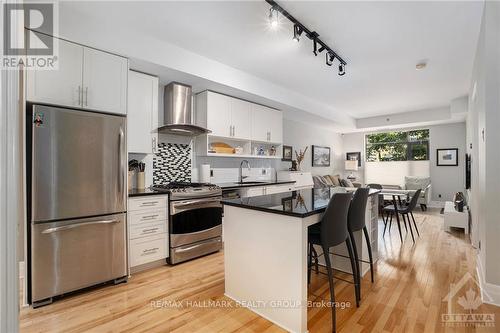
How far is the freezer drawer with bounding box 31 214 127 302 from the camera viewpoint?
2111 millimetres

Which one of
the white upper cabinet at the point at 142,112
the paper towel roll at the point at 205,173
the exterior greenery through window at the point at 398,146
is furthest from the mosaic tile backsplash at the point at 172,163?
the exterior greenery through window at the point at 398,146

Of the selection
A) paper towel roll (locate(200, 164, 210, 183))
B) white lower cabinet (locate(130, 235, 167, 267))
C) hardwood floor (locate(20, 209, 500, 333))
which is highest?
paper towel roll (locate(200, 164, 210, 183))

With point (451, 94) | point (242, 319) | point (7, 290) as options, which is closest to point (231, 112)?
point (242, 319)

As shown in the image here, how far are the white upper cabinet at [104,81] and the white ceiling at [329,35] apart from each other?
15.6 inches

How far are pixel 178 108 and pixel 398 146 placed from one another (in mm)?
7348

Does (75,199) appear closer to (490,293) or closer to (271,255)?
(271,255)

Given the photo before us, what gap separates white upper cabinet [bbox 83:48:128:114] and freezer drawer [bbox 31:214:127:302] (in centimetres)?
115

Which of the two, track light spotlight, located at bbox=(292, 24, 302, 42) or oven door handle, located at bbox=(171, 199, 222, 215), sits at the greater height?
track light spotlight, located at bbox=(292, 24, 302, 42)

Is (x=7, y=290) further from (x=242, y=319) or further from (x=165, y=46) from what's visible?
(x=165, y=46)

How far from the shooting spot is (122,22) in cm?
254

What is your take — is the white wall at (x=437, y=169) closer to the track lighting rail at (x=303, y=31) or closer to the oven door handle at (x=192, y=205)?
the track lighting rail at (x=303, y=31)

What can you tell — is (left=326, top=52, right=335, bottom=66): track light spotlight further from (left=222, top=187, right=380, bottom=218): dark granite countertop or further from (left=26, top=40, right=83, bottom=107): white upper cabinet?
(left=26, top=40, right=83, bottom=107): white upper cabinet

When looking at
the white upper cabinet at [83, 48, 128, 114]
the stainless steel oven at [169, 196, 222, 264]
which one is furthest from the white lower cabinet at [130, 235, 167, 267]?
the white upper cabinet at [83, 48, 128, 114]

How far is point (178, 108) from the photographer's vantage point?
3.53 m
